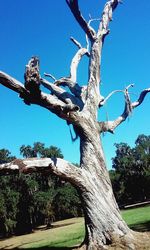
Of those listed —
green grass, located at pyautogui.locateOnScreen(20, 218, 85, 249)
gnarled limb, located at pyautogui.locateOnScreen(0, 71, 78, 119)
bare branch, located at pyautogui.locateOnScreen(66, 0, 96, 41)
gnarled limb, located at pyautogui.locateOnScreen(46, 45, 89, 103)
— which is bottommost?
green grass, located at pyautogui.locateOnScreen(20, 218, 85, 249)

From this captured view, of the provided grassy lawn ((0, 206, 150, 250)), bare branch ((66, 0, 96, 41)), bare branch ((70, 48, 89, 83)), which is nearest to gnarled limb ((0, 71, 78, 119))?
bare branch ((70, 48, 89, 83))

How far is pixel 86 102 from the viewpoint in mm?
12375

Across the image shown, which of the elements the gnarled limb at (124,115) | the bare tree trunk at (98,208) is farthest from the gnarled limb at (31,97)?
the gnarled limb at (124,115)

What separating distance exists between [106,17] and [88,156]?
605 centimetres

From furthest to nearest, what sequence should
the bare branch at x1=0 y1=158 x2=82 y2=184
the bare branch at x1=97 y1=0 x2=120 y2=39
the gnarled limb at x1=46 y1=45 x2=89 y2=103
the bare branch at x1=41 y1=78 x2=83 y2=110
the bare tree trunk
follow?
the bare branch at x1=97 y1=0 x2=120 y2=39 → the gnarled limb at x1=46 y1=45 x2=89 y2=103 → the bare branch at x1=41 y1=78 x2=83 y2=110 → the bare tree trunk → the bare branch at x1=0 y1=158 x2=82 y2=184

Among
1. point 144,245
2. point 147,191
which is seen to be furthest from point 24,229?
point 144,245

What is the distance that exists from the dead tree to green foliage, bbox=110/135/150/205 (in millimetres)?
53598

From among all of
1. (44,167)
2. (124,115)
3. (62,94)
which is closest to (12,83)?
(44,167)

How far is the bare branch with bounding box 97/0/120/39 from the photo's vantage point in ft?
44.7

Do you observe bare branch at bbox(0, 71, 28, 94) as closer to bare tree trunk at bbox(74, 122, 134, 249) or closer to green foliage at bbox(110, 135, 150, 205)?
bare tree trunk at bbox(74, 122, 134, 249)

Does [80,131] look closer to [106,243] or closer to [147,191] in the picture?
[106,243]

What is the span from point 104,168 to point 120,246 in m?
2.57

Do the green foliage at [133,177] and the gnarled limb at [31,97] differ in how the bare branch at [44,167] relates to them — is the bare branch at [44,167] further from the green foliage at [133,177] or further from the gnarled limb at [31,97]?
the green foliage at [133,177]

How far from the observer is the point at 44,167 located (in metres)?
10.1
